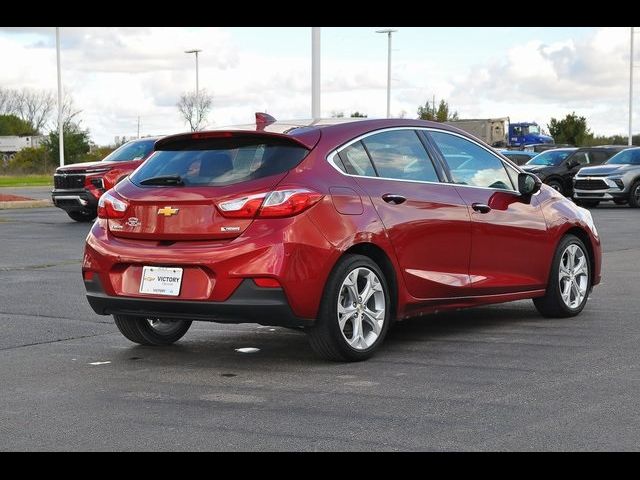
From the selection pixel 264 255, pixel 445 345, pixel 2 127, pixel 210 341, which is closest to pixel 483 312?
pixel 445 345

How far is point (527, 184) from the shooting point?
8547mm

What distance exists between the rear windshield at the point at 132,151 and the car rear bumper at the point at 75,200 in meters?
1.05

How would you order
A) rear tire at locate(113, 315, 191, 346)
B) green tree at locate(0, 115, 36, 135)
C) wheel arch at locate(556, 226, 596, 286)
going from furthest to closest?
1. green tree at locate(0, 115, 36, 135)
2. wheel arch at locate(556, 226, 596, 286)
3. rear tire at locate(113, 315, 191, 346)

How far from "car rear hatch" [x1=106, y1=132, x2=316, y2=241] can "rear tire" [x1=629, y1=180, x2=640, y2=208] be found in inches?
912

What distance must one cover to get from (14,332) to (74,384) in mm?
2192

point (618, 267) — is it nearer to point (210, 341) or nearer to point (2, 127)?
point (210, 341)

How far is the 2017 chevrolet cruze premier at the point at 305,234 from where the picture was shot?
669 centimetres

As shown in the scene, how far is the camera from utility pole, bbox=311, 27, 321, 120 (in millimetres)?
26328

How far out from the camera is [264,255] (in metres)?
6.64

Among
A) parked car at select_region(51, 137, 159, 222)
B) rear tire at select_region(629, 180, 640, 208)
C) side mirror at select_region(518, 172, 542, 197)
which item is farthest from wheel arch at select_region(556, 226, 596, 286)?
rear tire at select_region(629, 180, 640, 208)

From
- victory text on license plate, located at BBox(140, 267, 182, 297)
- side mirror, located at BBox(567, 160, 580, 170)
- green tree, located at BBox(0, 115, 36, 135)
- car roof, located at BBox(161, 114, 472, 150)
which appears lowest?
victory text on license plate, located at BBox(140, 267, 182, 297)

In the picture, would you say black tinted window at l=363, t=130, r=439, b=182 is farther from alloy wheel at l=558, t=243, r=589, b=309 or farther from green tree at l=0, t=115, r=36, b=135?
green tree at l=0, t=115, r=36, b=135

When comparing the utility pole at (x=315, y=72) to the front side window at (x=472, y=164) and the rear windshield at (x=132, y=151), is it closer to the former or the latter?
the rear windshield at (x=132, y=151)
